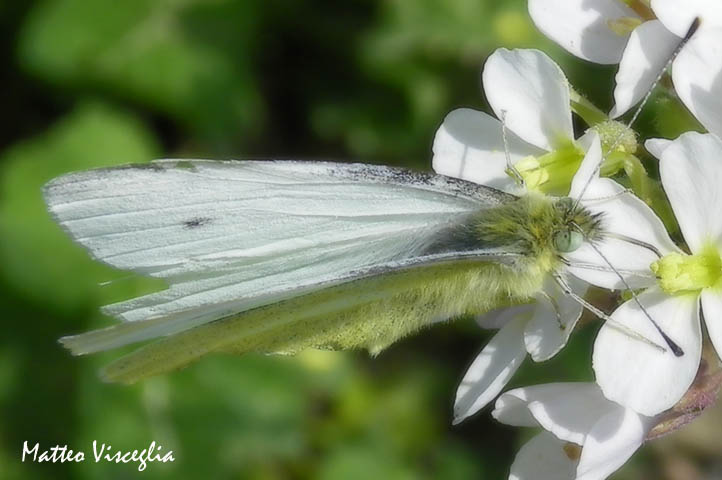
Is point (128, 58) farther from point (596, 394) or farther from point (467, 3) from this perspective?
point (596, 394)

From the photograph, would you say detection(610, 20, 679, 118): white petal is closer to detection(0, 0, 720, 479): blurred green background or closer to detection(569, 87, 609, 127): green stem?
detection(569, 87, 609, 127): green stem

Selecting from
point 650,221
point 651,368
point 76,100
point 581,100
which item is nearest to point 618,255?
point 650,221

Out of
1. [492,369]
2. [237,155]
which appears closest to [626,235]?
[492,369]

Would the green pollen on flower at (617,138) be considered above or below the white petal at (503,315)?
above

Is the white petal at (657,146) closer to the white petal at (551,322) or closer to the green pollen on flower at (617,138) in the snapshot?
the green pollen on flower at (617,138)
